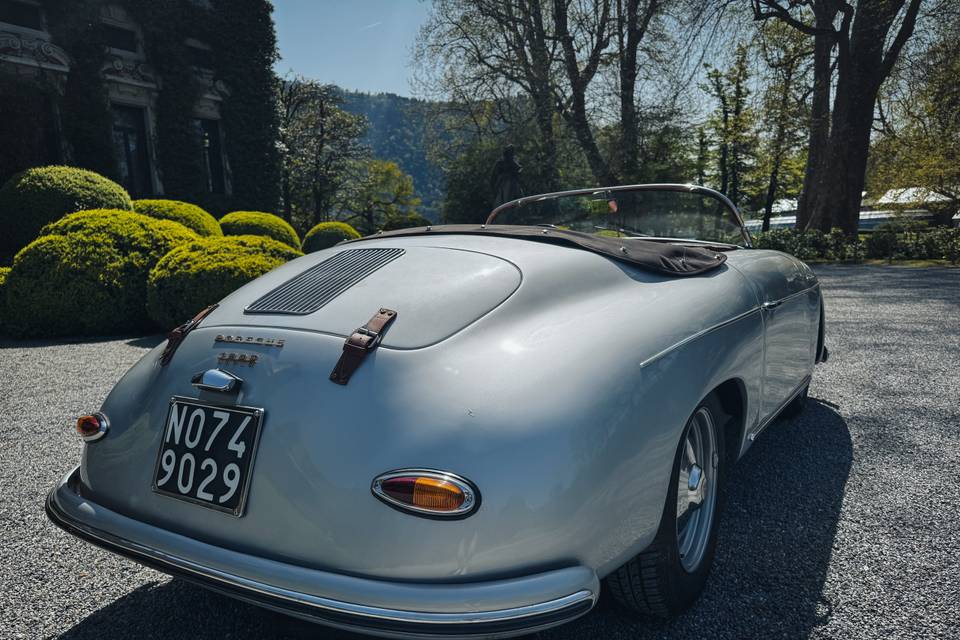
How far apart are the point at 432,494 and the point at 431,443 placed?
109 millimetres

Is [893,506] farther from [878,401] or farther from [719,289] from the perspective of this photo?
[878,401]

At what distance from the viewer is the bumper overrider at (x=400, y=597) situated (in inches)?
50.1

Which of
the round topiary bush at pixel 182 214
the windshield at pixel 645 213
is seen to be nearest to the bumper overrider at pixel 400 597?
the windshield at pixel 645 213

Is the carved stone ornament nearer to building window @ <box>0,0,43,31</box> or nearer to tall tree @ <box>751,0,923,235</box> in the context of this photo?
building window @ <box>0,0,43,31</box>

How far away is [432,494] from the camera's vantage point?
4.32 feet

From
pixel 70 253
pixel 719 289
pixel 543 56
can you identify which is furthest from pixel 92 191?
pixel 543 56

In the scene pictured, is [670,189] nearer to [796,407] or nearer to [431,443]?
[796,407]

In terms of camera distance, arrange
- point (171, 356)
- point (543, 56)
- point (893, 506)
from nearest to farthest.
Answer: point (171, 356), point (893, 506), point (543, 56)

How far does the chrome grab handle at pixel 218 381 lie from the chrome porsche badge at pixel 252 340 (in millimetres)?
102

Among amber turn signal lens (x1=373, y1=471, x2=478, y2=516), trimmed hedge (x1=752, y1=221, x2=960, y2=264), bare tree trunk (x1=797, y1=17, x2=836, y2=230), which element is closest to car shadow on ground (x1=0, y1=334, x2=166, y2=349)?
amber turn signal lens (x1=373, y1=471, x2=478, y2=516)

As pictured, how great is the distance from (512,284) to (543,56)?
788 inches

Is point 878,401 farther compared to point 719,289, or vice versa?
point 878,401

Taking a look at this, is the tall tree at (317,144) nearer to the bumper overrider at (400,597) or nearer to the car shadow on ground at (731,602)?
the car shadow on ground at (731,602)

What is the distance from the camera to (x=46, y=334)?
6.64 metres
